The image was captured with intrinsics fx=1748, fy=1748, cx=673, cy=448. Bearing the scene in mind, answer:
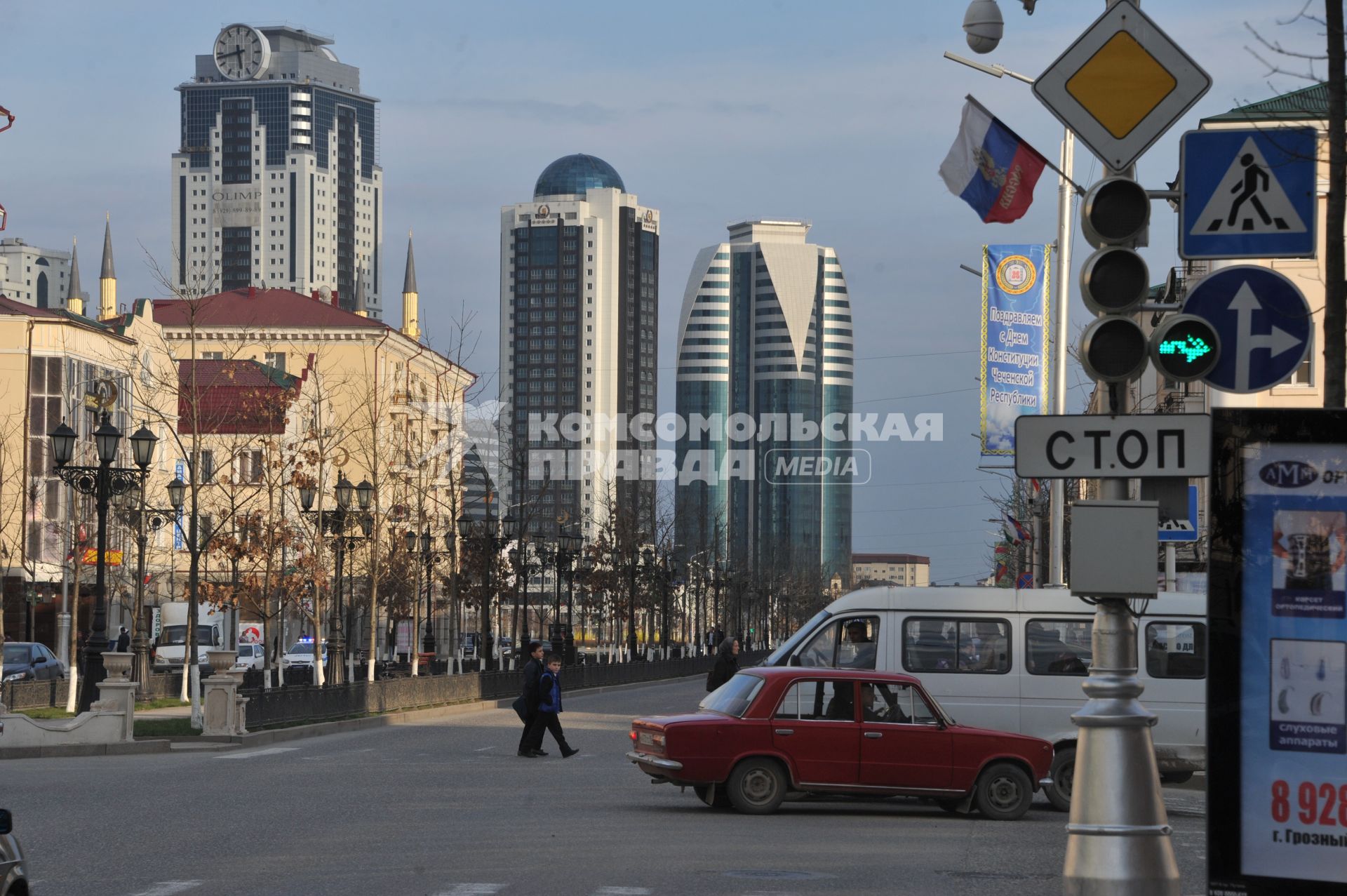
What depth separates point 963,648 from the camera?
866 inches

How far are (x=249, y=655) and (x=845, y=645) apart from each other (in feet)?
153

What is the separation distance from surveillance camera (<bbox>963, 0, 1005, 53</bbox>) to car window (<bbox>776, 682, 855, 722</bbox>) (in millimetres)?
6982

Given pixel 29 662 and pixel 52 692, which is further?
pixel 29 662

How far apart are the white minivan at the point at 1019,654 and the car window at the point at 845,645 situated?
0.01m

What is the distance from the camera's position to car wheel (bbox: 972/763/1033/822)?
18500 mm

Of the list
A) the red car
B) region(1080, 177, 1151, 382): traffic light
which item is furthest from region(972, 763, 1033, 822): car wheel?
region(1080, 177, 1151, 382): traffic light

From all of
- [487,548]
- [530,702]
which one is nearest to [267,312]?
[487,548]

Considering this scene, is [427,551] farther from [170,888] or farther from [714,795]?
[170,888]

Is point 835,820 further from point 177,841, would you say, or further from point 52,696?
point 52,696

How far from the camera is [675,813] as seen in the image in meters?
18.0

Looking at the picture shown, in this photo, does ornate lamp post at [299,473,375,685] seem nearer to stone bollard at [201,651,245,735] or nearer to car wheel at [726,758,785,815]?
stone bollard at [201,651,245,735]

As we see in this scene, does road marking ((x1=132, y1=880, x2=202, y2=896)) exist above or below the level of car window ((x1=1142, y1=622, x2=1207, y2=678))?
below

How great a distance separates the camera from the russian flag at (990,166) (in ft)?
77.9

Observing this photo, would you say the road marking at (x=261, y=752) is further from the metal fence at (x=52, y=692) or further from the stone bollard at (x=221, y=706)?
the metal fence at (x=52, y=692)
